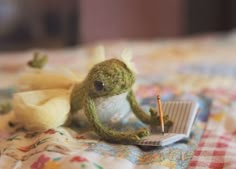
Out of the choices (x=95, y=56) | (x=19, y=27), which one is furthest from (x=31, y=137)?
(x=19, y=27)

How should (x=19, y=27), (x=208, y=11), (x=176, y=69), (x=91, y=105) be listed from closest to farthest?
(x=91, y=105) < (x=176, y=69) < (x=19, y=27) < (x=208, y=11)

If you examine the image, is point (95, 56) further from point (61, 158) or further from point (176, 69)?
point (176, 69)

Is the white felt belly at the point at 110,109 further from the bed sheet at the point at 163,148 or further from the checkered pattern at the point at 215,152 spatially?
the checkered pattern at the point at 215,152

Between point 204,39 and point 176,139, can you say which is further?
point 204,39

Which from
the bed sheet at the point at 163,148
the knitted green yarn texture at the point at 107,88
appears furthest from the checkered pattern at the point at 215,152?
the knitted green yarn texture at the point at 107,88

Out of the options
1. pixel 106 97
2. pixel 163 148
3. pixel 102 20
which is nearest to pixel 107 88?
pixel 106 97

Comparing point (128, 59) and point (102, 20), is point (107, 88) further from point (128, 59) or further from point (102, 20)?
point (102, 20)
